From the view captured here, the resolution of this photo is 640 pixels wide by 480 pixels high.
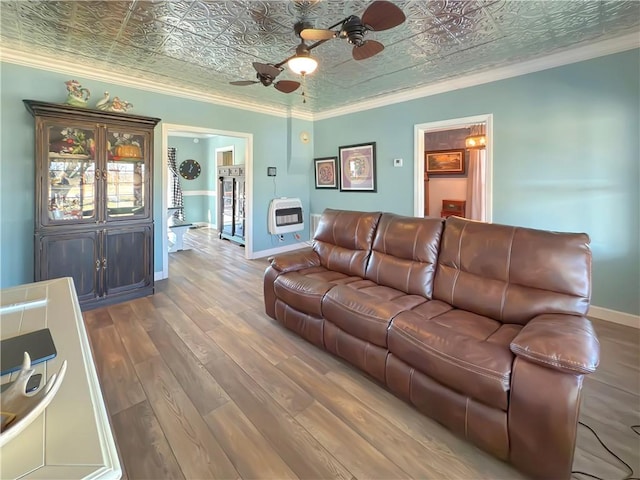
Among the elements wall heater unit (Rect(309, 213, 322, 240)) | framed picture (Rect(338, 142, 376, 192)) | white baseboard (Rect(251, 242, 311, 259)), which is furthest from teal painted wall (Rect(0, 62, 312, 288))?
wall heater unit (Rect(309, 213, 322, 240))

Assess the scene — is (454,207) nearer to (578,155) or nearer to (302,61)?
(578,155)

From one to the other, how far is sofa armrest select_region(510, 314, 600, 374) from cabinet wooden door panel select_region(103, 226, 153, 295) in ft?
12.6

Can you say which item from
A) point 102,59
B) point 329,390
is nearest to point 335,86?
point 102,59

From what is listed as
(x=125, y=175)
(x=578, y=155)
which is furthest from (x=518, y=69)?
(x=125, y=175)

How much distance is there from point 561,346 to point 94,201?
4.14 meters

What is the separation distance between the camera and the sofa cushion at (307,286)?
2502mm

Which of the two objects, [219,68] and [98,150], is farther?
[219,68]

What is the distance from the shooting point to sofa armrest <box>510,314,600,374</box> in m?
1.31

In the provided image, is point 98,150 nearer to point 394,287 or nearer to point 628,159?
point 394,287

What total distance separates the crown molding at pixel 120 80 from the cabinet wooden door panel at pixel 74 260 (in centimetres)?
187

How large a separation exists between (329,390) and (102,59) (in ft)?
13.5

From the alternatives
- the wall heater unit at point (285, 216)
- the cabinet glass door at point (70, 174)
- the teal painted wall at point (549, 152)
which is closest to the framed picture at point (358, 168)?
the wall heater unit at point (285, 216)

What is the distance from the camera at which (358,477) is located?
1.48m

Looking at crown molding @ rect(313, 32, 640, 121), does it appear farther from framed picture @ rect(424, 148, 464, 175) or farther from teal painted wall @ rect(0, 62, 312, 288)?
teal painted wall @ rect(0, 62, 312, 288)
